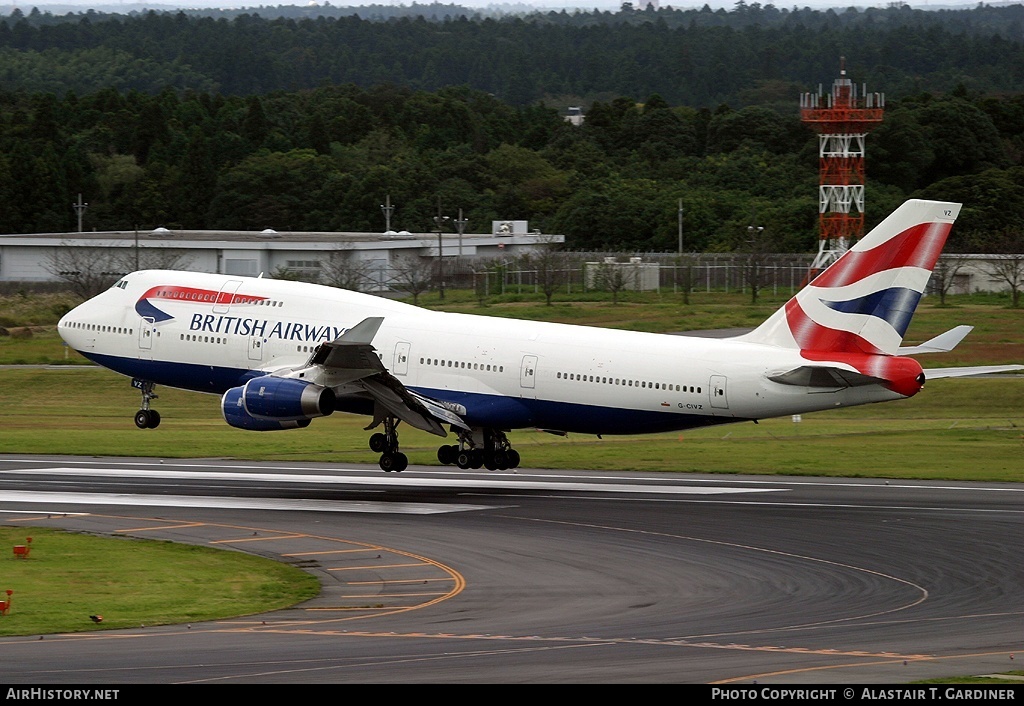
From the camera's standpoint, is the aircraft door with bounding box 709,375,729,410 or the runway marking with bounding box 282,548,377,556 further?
the aircraft door with bounding box 709,375,729,410

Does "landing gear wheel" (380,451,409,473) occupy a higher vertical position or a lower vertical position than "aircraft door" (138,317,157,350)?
lower

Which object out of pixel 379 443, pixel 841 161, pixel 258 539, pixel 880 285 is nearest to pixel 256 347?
pixel 379 443

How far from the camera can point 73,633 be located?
27156mm

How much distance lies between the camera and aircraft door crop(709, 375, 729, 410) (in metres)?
44.4

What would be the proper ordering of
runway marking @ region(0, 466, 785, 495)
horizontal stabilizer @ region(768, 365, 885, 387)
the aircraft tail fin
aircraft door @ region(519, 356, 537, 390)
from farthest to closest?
1. runway marking @ region(0, 466, 785, 495)
2. aircraft door @ region(519, 356, 537, 390)
3. the aircraft tail fin
4. horizontal stabilizer @ region(768, 365, 885, 387)

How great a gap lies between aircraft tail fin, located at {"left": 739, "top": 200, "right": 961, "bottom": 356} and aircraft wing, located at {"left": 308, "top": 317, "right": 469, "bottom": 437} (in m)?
11.8

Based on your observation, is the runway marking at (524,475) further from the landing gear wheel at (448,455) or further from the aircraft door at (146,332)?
the aircraft door at (146,332)

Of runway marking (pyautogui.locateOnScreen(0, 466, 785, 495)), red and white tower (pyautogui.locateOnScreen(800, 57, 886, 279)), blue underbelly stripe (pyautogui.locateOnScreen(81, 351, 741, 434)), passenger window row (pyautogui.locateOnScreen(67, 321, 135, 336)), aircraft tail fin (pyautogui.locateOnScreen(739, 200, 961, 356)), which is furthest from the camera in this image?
red and white tower (pyautogui.locateOnScreen(800, 57, 886, 279))

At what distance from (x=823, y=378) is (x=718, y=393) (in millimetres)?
3227

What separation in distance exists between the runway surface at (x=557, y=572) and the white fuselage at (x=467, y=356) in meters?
2.65

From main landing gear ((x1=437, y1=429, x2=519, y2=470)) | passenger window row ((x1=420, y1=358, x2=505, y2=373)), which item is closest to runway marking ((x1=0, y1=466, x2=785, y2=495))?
main landing gear ((x1=437, y1=429, x2=519, y2=470))

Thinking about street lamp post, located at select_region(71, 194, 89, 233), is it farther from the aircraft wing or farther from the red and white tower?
the aircraft wing

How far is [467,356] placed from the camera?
48.2 metres

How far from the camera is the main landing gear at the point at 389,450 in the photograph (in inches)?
1935
